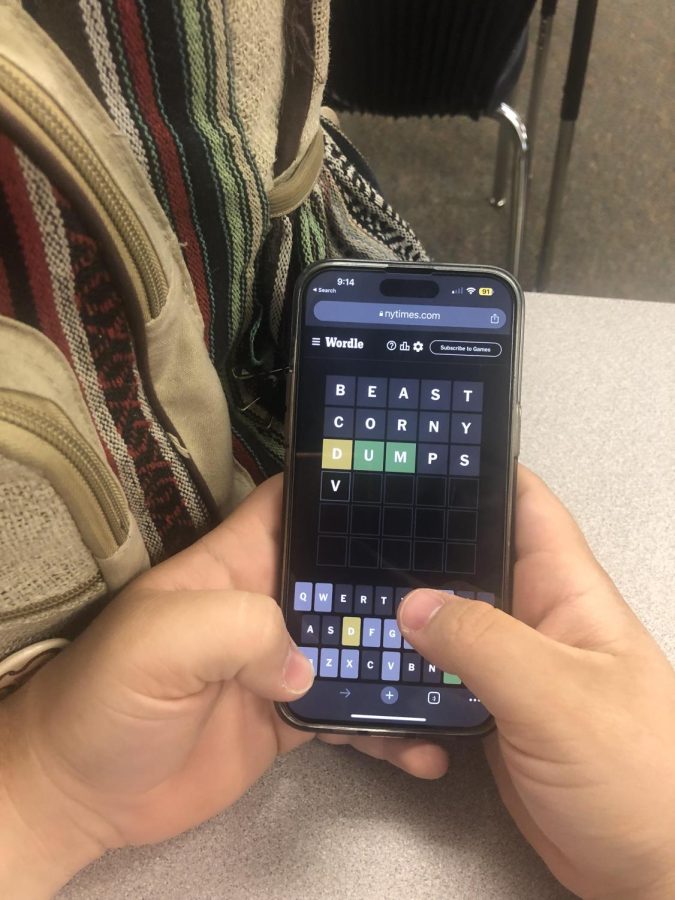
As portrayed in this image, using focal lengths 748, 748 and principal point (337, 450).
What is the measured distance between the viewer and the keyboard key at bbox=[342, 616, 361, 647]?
1.30 feet

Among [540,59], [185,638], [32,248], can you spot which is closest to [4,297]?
[32,248]

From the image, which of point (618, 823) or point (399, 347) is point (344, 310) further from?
point (618, 823)

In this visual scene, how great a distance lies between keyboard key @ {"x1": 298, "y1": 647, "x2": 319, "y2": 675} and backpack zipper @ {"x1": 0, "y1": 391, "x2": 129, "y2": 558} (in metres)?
0.13

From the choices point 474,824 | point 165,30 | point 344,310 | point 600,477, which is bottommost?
point 474,824

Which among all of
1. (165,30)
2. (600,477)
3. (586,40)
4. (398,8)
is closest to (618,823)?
(600,477)

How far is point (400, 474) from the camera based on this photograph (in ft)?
1.33

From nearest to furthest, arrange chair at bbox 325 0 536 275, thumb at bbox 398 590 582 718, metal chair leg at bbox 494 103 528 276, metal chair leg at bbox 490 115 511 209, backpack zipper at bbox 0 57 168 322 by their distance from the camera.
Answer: backpack zipper at bbox 0 57 168 322 → thumb at bbox 398 590 582 718 → chair at bbox 325 0 536 275 → metal chair leg at bbox 494 103 528 276 → metal chair leg at bbox 490 115 511 209

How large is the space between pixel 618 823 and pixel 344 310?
275 mm

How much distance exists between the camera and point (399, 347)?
406 mm

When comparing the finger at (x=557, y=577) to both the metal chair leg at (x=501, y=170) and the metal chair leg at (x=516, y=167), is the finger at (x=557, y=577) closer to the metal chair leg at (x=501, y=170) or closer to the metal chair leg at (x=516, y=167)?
the metal chair leg at (x=516, y=167)

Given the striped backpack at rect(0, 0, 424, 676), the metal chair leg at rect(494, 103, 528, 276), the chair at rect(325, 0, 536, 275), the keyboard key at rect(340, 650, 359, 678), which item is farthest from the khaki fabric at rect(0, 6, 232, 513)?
the metal chair leg at rect(494, 103, 528, 276)

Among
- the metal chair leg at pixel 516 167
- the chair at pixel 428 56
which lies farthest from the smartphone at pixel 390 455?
the metal chair leg at pixel 516 167

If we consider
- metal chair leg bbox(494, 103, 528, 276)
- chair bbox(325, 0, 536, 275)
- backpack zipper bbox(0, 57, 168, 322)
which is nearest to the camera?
backpack zipper bbox(0, 57, 168, 322)

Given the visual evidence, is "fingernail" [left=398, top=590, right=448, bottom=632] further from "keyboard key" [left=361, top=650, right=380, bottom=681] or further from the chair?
the chair
